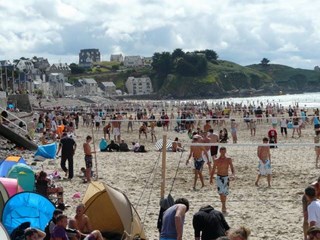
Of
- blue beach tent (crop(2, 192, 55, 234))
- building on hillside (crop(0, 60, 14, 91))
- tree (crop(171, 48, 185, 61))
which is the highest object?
tree (crop(171, 48, 185, 61))

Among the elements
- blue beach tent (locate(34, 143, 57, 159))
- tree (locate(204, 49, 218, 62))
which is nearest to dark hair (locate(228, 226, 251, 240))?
blue beach tent (locate(34, 143, 57, 159))

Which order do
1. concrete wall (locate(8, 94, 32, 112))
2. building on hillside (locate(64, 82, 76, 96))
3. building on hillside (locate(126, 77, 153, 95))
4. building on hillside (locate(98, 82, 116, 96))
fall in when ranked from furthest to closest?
building on hillside (locate(126, 77, 153, 95))
building on hillside (locate(98, 82, 116, 96))
building on hillside (locate(64, 82, 76, 96))
concrete wall (locate(8, 94, 32, 112))

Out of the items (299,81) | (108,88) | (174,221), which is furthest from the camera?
(299,81)

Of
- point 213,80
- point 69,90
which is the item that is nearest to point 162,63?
point 213,80

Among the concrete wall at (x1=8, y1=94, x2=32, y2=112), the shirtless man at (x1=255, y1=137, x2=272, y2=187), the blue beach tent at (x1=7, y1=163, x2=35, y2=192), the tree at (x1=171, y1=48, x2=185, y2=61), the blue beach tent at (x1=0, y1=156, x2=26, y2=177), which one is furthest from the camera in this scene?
the tree at (x1=171, y1=48, x2=185, y2=61)

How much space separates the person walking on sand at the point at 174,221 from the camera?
6598mm

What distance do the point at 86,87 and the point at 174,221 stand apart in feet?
436

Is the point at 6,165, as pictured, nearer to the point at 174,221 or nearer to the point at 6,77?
the point at 174,221

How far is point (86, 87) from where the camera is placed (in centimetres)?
13788

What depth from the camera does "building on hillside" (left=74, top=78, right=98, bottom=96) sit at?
445 feet

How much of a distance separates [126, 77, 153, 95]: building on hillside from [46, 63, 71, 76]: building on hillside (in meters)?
21.0

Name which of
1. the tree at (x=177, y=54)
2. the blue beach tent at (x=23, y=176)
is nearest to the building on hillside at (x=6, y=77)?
the tree at (x=177, y=54)

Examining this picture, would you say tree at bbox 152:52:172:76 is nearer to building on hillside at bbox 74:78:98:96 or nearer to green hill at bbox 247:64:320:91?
building on hillside at bbox 74:78:98:96

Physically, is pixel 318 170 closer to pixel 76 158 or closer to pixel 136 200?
pixel 136 200
